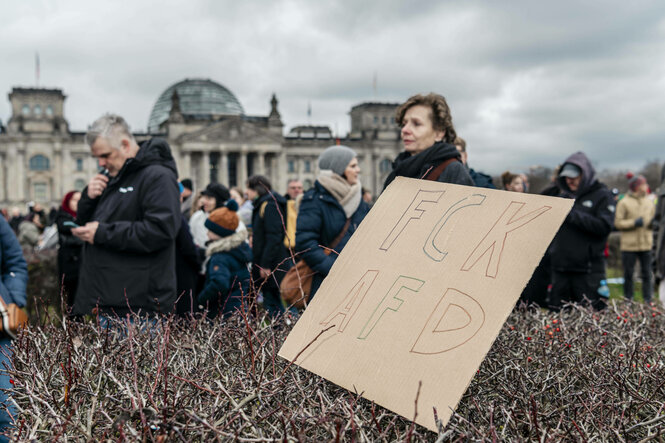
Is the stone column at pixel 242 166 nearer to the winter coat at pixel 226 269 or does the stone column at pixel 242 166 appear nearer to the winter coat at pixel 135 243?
the winter coat at pixel 226 269

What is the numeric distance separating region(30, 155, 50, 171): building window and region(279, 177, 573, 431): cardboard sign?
62789mm

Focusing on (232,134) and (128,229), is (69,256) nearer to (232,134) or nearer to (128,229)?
(128,229)

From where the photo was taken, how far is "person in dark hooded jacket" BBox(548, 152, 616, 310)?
5.54 meters

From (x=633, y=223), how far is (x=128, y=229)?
8.11 metres

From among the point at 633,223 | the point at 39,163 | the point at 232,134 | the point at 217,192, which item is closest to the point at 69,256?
the point at 217,192

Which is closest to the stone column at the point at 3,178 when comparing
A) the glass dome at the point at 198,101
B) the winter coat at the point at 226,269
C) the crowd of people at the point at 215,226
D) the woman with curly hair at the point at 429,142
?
the glass dome at the point at 198,101

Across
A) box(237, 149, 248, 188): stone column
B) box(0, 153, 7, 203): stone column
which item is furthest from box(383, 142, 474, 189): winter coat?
box(0, 153, 7, 203): stone column

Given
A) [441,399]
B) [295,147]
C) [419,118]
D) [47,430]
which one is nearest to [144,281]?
[419,118]

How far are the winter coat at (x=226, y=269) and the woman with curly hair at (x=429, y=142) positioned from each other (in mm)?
2352

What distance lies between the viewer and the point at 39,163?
57.3m

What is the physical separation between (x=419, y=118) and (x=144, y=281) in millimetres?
2073

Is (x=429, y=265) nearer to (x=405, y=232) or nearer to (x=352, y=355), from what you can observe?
(x=405, y=232)

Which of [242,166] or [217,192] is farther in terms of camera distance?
[242,166]

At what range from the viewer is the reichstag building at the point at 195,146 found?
187 ft
